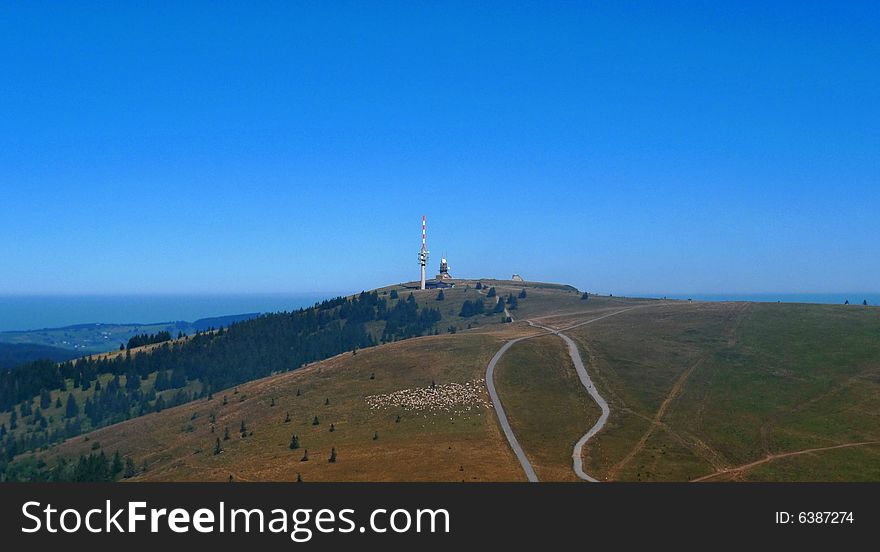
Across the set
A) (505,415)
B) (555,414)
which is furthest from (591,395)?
(505,415)

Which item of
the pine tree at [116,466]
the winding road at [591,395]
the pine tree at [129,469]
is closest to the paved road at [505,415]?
the winding road at [591,395]

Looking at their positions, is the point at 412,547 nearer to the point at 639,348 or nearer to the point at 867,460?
the point at 867,460

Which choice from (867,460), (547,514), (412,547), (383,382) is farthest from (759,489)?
(383,382)

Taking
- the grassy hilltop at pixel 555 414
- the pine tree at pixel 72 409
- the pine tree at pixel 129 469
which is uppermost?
the grassy hilltop at pixel 555 414

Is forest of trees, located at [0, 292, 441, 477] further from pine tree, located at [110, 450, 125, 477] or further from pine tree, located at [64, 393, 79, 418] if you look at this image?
pine tree, located at [110, 450, 125, 477]

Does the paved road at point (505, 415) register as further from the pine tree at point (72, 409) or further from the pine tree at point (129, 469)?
the pine tree at point (72, 409)

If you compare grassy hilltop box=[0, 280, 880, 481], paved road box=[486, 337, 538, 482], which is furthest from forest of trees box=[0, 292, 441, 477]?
paved road box=[486, 337, 538, 482]

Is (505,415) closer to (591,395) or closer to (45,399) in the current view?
(591,395)

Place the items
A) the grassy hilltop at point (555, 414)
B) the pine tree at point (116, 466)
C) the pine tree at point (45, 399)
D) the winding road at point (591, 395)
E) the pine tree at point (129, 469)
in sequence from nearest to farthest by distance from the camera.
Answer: the winding road at point (591, 395) < the grassy hilltop at point (555, 414) < the pine tree at point (129, 469) < the pine tree at point (116, 466) < the pine tree at point (45, 399)
